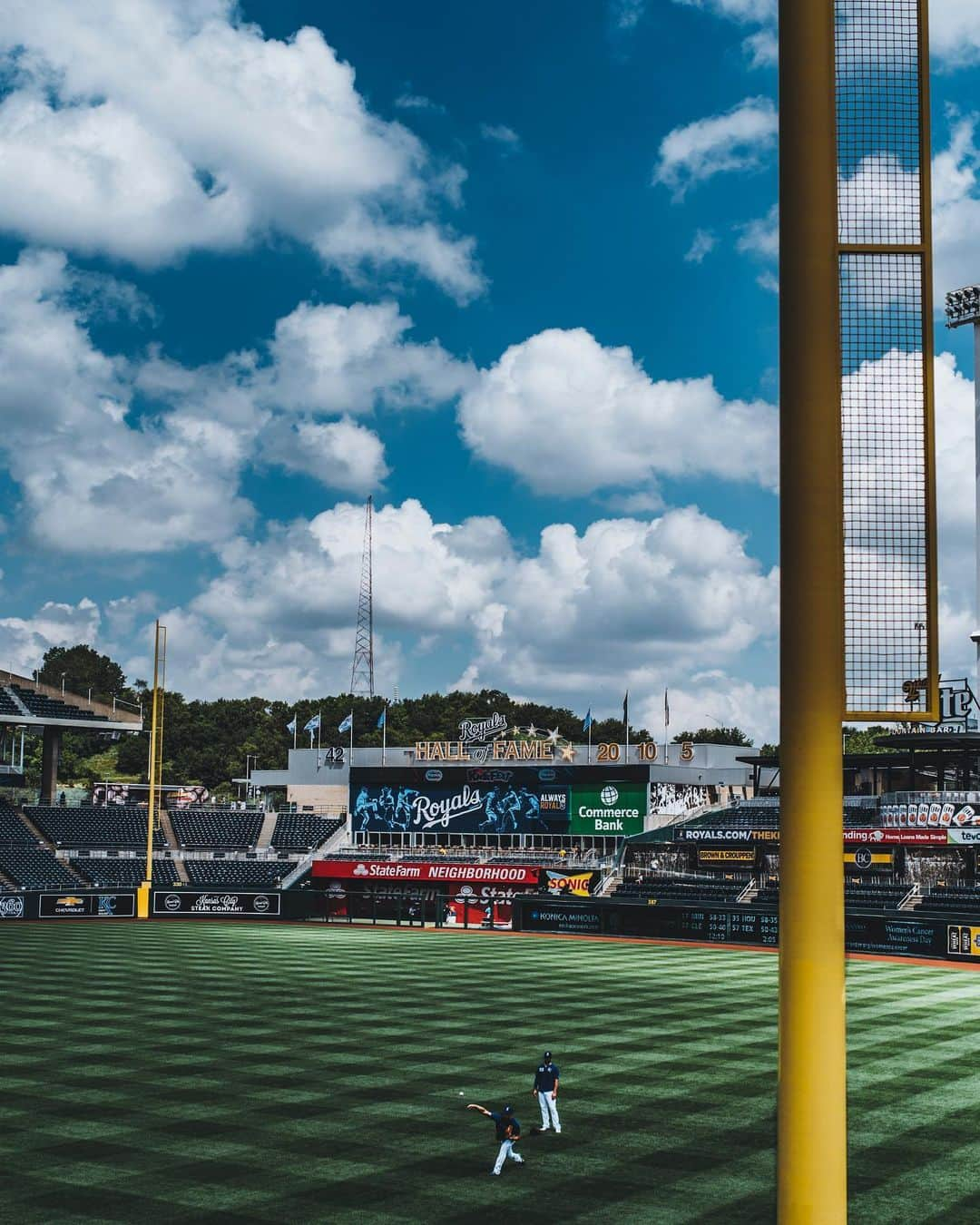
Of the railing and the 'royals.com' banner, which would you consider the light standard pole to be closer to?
the 'royals.com' banner

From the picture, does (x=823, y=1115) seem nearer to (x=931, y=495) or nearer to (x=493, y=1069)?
(x=931, y=495)

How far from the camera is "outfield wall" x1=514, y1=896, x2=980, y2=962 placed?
46.0 metres

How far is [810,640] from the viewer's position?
14.7 feet

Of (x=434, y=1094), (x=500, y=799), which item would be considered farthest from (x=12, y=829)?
(x=434, y=1094)

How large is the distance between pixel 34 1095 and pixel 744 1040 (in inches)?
547

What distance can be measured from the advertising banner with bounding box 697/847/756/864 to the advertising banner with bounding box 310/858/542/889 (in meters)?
8.81

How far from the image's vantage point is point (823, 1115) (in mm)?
4352

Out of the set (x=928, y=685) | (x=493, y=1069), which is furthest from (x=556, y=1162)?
(x=928, y=685)

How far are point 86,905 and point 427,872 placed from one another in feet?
56.6

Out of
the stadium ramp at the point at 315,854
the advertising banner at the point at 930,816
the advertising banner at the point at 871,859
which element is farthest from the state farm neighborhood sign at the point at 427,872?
the advertising banner at the point at 930,816

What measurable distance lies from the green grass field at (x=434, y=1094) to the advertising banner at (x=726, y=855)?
25259 mm

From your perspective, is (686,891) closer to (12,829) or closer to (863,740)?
(12,829)

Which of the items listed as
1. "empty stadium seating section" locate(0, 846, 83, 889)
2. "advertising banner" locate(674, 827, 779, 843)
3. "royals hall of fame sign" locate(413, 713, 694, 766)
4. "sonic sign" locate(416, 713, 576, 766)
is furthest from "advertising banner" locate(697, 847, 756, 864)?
"empty stadium seating section" locate(0, 846, 83, 889)

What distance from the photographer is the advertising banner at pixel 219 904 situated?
213 feet
